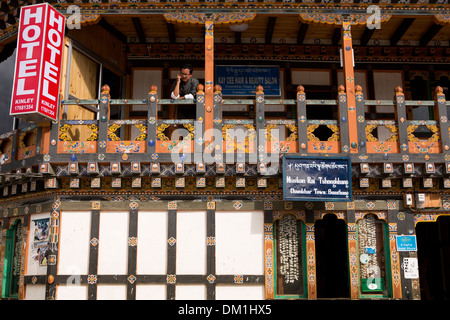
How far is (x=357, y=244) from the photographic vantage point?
10477 mm

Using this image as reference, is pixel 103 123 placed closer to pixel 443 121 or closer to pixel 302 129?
pixel 302 129

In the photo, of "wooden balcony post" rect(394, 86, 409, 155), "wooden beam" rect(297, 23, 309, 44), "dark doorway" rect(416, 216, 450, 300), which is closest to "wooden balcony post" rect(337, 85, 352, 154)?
"wooden balcony post" rect(394, 86, 409, 155)

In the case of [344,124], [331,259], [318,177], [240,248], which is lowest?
[331,259]

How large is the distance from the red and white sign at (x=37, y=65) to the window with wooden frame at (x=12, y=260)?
3064 millimetres

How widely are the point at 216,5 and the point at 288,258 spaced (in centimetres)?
611

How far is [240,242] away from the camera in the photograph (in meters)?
10.3

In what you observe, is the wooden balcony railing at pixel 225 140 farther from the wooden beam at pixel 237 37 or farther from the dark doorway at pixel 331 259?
the dark doorway at pixel 331 259

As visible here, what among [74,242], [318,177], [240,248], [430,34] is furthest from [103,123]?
[430,34]

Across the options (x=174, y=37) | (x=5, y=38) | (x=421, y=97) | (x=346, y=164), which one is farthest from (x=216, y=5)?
(x=421, y=97)

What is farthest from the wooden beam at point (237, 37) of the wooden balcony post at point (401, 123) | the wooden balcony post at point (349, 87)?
the wooden balcony post at point (401, 123)

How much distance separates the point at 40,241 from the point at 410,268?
825 cm

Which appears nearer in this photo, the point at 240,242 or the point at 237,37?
A: the point at 240,242

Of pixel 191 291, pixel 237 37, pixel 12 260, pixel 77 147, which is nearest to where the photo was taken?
pixel 191 291

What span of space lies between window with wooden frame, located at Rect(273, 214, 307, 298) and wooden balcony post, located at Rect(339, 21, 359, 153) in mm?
2143
